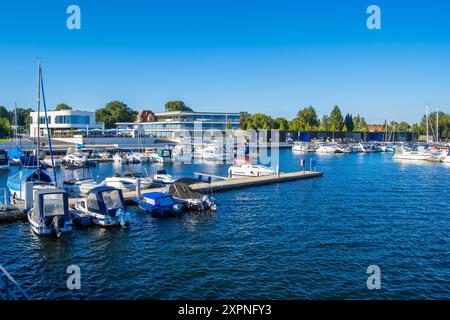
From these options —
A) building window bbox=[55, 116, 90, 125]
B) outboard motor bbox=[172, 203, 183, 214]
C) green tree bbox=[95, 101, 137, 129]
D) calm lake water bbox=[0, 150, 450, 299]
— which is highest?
green tree bbox=[95, 101, 137, 129]

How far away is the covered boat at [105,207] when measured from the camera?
28438 mm

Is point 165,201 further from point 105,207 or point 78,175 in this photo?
point 78,175

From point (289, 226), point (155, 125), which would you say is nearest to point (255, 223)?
point (289, 226)

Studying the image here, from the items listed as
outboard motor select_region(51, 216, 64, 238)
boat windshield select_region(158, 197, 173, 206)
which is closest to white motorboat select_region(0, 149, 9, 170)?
boat windshield select_region(158, 197, 173, 206)

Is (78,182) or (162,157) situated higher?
(162,157)

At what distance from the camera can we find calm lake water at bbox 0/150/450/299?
18.6m

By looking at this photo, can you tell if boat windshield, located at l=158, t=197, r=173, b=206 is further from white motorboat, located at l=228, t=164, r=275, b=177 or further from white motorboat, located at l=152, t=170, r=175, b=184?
white motorboat, located at l=228, t=164, r=275, b=177

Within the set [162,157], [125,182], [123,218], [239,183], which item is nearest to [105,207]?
[123,218]

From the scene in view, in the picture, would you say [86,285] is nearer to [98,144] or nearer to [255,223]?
[255,223]

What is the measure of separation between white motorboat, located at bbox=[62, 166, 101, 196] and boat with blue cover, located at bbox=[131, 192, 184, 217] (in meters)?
9.25

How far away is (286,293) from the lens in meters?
18.2

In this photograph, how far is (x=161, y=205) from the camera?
32406 mm

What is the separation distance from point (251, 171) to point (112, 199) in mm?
32625

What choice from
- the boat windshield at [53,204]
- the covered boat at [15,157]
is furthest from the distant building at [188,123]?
the boat windshield at [53,204]
